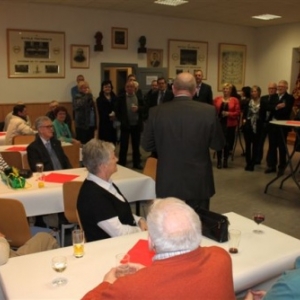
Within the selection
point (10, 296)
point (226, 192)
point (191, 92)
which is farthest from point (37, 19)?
point (10, 296)

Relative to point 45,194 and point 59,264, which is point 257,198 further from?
point 59,264

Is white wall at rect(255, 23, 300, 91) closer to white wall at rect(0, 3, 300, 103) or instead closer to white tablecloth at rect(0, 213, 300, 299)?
white wall at rect(0, 3, 300, 103)

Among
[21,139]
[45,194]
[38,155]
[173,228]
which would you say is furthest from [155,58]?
[173,228]

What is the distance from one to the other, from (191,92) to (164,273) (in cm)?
216

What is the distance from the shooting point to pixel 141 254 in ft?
6.89

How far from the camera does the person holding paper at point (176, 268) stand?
4.38 feet

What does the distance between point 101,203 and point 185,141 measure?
104 cm

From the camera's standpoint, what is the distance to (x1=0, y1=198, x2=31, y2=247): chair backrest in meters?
2.76

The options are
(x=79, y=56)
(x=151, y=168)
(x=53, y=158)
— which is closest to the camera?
(x=151, y=168)

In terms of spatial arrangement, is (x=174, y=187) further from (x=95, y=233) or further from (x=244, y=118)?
(x=244, y=118)

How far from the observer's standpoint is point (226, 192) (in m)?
5.96

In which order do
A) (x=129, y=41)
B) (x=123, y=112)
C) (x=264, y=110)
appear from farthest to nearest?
(x=129, y=41), (x=123, y=112), (x=264, y=110)

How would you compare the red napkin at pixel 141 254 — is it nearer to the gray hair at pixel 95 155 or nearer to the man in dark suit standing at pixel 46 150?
the gray hair at pixel 95 155

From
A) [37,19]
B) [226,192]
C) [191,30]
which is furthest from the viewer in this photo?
[191,30]
